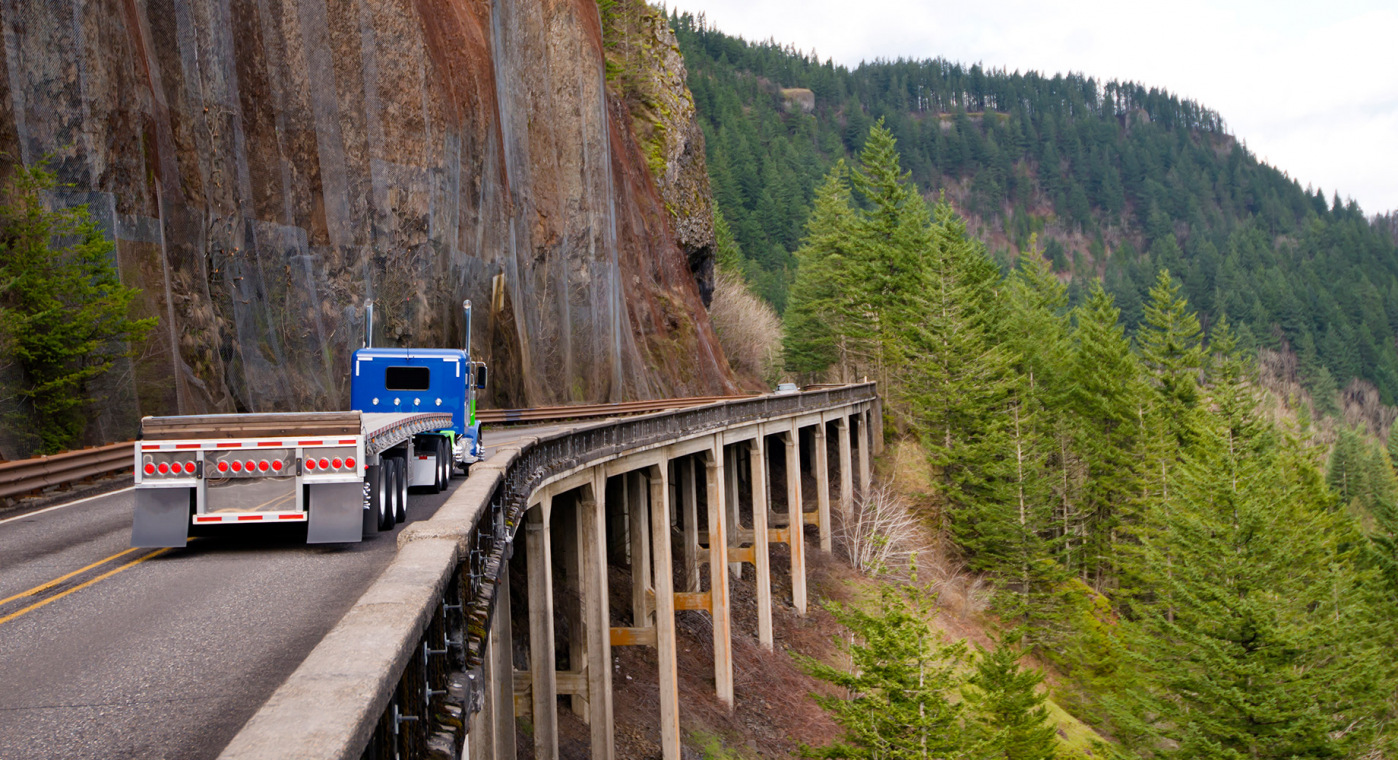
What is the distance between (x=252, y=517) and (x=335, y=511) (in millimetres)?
864

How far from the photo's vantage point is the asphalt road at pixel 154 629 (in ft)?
17.2

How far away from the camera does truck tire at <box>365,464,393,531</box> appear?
1125 cm

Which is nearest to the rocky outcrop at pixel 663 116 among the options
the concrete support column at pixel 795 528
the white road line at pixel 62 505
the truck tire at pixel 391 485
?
the concrete support column at pixel 795 528

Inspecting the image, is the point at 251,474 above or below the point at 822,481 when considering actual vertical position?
above

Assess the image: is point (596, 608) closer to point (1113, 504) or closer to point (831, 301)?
point (1113, 504)

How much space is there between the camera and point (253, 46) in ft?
89.1

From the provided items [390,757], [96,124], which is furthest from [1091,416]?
[390,757]

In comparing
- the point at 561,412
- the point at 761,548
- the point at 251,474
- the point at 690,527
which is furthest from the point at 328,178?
the point at 251,474

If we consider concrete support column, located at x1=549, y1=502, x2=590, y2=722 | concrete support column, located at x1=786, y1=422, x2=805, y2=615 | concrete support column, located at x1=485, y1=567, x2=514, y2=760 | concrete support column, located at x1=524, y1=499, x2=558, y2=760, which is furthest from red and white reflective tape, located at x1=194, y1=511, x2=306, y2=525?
concrete support column, located at x1=786, y1=422, x2=805, y2=615

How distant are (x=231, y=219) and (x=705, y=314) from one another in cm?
3224

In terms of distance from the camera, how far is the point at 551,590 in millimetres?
16719

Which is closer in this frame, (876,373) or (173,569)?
(173,569)

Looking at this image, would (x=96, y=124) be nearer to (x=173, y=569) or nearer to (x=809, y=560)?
(x=173, y=569)

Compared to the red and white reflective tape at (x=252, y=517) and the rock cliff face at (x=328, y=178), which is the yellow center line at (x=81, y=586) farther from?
the rock cliff face at (x=328, y=178)
